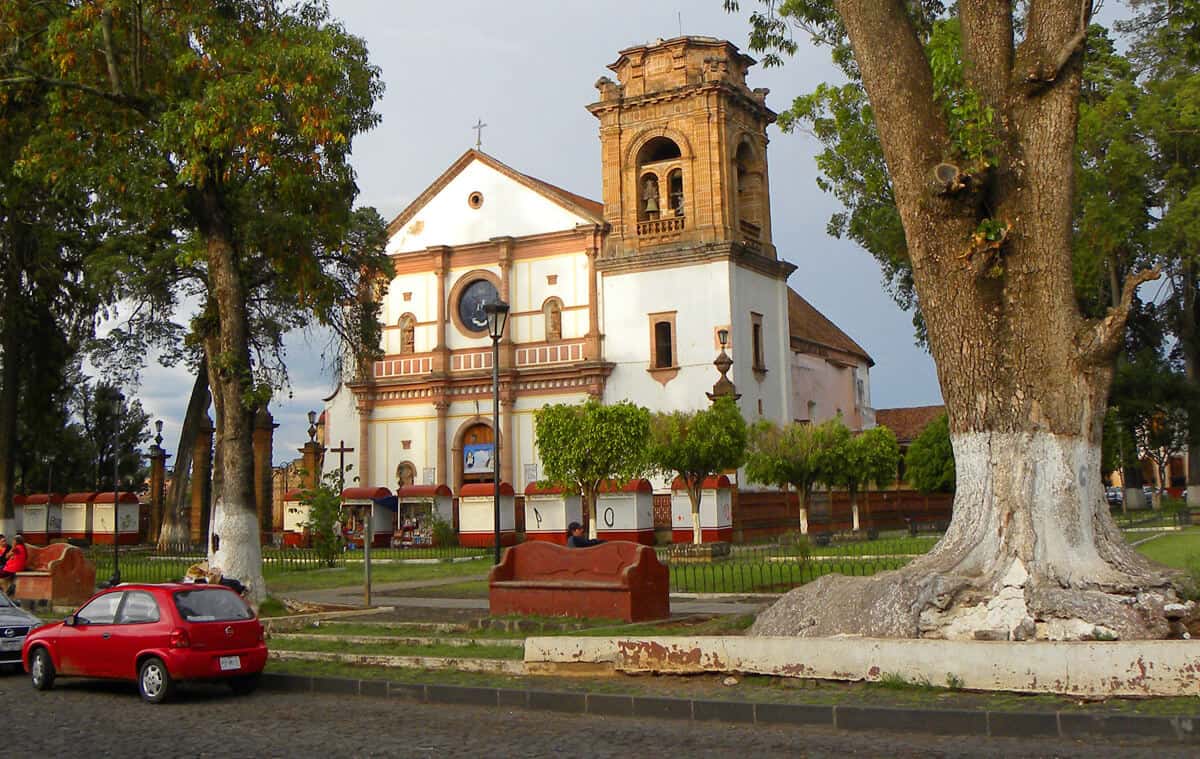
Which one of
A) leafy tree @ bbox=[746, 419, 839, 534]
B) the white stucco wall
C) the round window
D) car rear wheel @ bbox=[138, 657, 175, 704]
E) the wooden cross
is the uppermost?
the white stucco wall

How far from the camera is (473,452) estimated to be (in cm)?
4078

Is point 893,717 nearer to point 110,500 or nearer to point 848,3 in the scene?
point 848,3

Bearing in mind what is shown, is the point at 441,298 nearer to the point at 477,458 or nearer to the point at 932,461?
the point at 477,458

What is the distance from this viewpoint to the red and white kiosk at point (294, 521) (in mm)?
32594

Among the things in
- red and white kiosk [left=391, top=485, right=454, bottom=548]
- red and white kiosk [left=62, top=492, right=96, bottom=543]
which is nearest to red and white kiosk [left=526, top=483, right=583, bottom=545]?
red and white kiosk [left=391, top=485, right=454, bottom=548]

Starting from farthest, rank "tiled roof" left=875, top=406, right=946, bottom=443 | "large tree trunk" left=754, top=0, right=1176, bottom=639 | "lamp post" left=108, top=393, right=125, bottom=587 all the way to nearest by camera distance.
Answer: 1. "tiled roof" left=875, top=406, right=946, bottom=443
2. "lamp post" left=108, top=393, right=125, bottom=587
3. "large tree trunk" left=754, top=0, right=1176, bottom=639

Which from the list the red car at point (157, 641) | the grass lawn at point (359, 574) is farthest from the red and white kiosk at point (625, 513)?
the red car at point (157, 641)

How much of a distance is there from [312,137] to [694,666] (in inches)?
366

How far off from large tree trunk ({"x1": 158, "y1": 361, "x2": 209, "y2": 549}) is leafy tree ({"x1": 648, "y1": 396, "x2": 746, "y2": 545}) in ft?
44.5

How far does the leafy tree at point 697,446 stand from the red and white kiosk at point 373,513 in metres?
11.3

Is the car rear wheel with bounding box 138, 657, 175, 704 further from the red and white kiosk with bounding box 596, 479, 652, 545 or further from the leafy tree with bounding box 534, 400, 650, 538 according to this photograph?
the red and white kiosk with bounding box 596, 479, 652, 545

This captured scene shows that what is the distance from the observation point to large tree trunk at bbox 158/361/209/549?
104ft

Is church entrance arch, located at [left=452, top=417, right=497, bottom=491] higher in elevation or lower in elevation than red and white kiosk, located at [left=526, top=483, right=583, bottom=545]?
higher

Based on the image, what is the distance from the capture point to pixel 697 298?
37.2 meters
